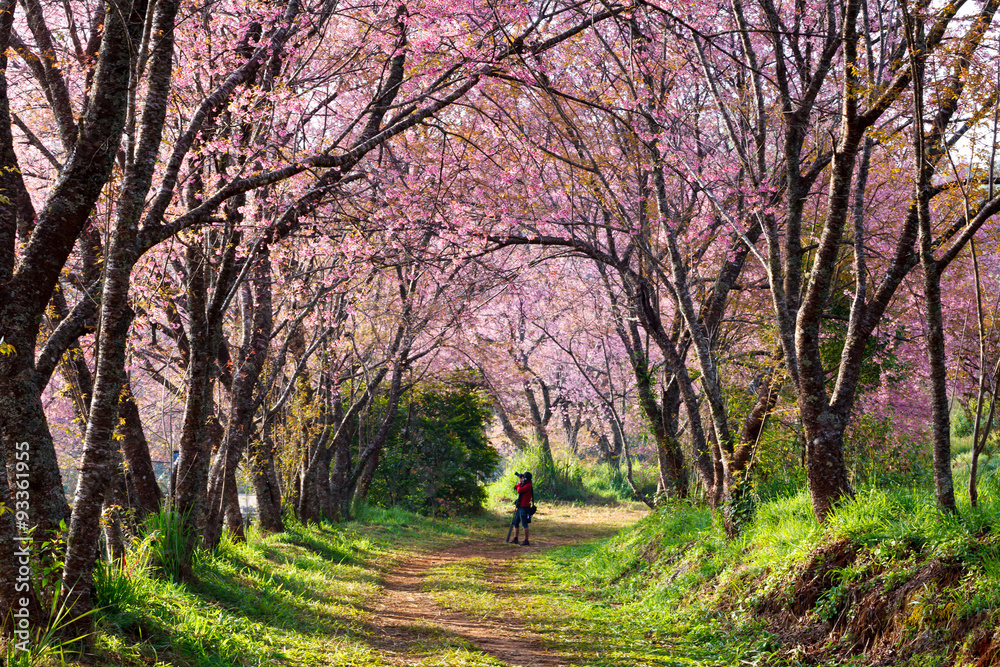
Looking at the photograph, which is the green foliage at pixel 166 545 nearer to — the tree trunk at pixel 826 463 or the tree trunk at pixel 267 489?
the tree trunk at pixel 267 489

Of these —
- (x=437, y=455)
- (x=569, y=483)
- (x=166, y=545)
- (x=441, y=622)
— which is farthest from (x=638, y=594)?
(x=569, y=483)

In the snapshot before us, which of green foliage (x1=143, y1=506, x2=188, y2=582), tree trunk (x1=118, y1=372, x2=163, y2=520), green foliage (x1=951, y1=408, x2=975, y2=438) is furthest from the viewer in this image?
green foliage (x1=951, y1=408, x2=975, y2=438)

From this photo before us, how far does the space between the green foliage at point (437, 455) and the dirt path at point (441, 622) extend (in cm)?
444

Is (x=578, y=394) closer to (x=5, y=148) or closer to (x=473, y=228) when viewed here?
(x=473, y=228)

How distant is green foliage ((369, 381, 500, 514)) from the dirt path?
14.6 ft

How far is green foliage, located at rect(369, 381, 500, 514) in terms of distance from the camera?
18500 mm

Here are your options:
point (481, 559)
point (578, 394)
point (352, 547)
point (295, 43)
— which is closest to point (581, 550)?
point (481, 559)

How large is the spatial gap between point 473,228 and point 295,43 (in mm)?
4199

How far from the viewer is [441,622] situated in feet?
24.2

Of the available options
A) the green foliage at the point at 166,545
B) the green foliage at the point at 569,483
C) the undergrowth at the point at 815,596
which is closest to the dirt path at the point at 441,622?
the undergrowth at the point at 815,596

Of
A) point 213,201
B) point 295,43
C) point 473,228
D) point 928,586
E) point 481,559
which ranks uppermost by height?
point 295,43

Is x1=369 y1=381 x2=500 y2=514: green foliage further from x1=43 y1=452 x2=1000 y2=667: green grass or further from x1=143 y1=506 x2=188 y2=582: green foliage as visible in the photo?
x1=143 y1=506 x2=188 y2=582: green foliage

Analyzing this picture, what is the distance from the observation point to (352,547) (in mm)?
12227

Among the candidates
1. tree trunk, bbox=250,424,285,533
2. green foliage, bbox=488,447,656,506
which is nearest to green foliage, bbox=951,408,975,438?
green foliage, bbox=488,447,656,506
